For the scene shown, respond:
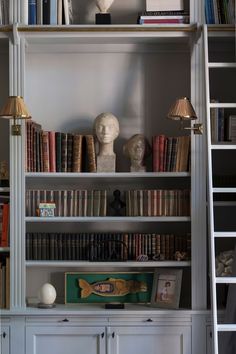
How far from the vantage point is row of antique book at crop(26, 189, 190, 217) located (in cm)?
442

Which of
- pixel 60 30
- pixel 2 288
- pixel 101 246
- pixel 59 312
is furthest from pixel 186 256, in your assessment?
pixel 60 30

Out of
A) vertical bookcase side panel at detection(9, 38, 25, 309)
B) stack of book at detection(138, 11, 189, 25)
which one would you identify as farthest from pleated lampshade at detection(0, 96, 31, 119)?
stack of book at detection(138, 11, 189, 25)

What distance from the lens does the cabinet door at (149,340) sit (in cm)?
430

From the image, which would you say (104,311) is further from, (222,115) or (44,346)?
(222,115)

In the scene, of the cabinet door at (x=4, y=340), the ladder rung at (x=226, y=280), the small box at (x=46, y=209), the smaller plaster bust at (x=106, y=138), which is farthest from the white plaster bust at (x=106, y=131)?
the cabinet door at (x=4, y=340)

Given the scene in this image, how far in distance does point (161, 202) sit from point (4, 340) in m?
1.35

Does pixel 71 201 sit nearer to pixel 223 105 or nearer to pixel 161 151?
pixel 161 151

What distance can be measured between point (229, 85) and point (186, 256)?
1.22 meters

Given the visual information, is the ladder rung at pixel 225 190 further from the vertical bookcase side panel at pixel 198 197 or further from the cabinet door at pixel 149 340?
the cabinet door at pixel 149 340

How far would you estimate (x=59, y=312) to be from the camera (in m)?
4.29

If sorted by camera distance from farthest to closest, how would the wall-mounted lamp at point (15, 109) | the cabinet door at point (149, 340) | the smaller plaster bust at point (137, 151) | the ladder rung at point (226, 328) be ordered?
the smaller plaster bust at point (137, 151) < the cabinet door at point (149, 340) < the wall-mounted lamp at point (15, 109) < the ladder rung at point (226, 328)

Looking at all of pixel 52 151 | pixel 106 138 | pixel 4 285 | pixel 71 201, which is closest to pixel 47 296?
pixel 4 285

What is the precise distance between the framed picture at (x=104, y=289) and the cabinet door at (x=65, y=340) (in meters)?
0.24

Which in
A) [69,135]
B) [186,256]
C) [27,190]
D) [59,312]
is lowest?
[59,312]
